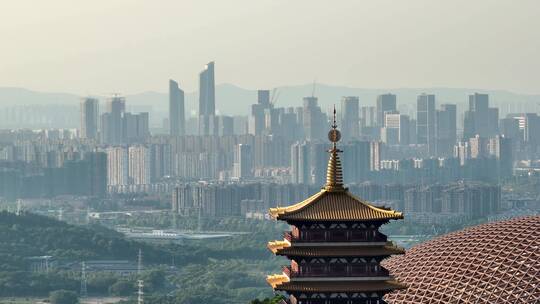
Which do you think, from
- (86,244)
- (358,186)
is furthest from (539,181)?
(86,244)

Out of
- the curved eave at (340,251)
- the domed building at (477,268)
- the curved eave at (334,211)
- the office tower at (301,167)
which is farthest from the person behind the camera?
the office tower at (301,167)

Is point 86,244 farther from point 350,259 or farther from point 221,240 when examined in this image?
point 350,259

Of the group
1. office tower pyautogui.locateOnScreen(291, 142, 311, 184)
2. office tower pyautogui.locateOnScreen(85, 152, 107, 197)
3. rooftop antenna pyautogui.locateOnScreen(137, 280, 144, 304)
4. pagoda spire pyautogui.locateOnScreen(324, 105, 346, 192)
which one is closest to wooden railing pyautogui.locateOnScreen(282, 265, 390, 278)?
pagoda spire pyautogui.locateOnScreen(324, 105, 346, 192)

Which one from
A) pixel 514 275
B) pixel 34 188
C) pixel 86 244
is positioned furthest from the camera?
pixel 34 188

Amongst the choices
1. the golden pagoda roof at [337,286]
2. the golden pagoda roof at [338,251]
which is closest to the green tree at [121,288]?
the golden pagoda roof at [337,286]

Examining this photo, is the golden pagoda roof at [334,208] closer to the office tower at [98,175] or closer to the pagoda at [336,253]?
the pagoda at [336,253]

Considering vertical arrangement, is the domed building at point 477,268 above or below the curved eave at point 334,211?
below
